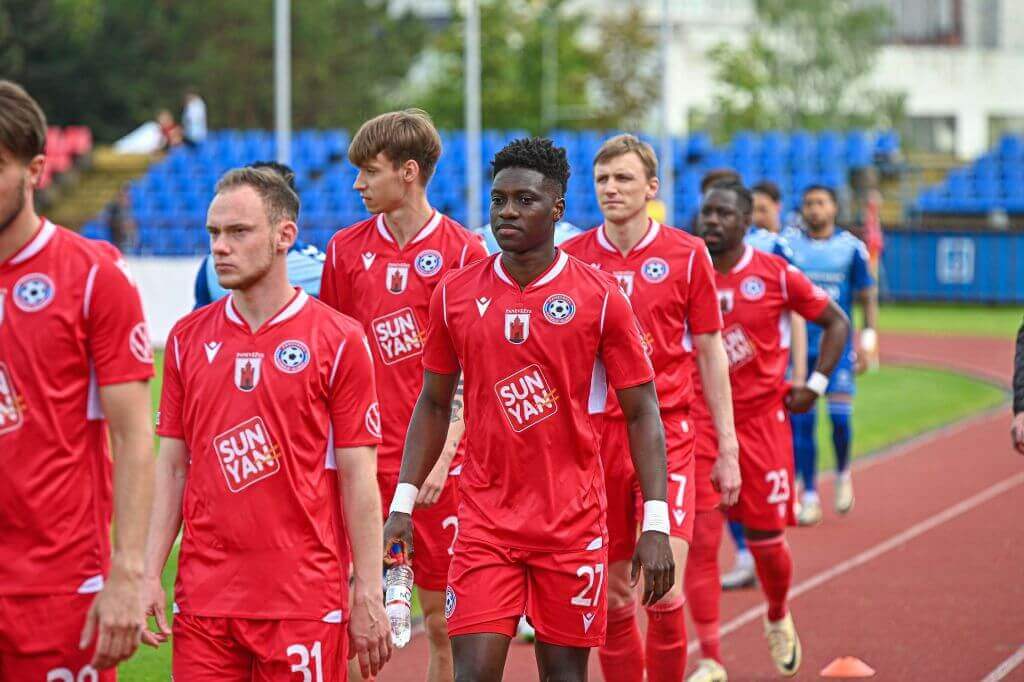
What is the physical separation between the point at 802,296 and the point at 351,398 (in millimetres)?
4172

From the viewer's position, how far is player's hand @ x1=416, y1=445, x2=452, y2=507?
6.50 meters

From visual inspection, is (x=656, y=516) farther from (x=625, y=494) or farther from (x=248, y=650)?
(x=248, y=650)

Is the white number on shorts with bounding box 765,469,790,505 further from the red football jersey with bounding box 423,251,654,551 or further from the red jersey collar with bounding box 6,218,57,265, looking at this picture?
the red jersey collar with bounding box 6,218,57,265

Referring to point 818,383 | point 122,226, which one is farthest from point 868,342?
point 122,226

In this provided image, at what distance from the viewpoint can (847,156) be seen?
132 feet

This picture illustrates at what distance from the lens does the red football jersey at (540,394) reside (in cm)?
553

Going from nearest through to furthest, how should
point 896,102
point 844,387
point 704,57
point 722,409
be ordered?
point 722,409 < point 844,387 < point 896,102 < point 704,57

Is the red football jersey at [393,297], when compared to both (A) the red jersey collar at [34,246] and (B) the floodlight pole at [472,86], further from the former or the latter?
(B) the floodlight pole at [472,86]

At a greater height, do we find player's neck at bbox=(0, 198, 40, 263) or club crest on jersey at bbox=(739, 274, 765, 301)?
player's neck at bbox=(0, 198, 40, 263)

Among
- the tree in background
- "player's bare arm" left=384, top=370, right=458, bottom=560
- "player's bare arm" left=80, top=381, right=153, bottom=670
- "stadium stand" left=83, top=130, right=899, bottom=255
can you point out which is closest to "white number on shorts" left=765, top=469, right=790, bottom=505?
"player's bare arm" left=384, top=370, right=458, bottom=560

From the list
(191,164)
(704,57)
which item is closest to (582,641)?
(191,164)

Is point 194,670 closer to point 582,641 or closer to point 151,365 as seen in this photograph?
→ point 151,365

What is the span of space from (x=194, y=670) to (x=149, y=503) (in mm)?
673

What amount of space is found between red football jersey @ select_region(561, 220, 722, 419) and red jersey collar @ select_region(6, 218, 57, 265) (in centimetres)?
313
